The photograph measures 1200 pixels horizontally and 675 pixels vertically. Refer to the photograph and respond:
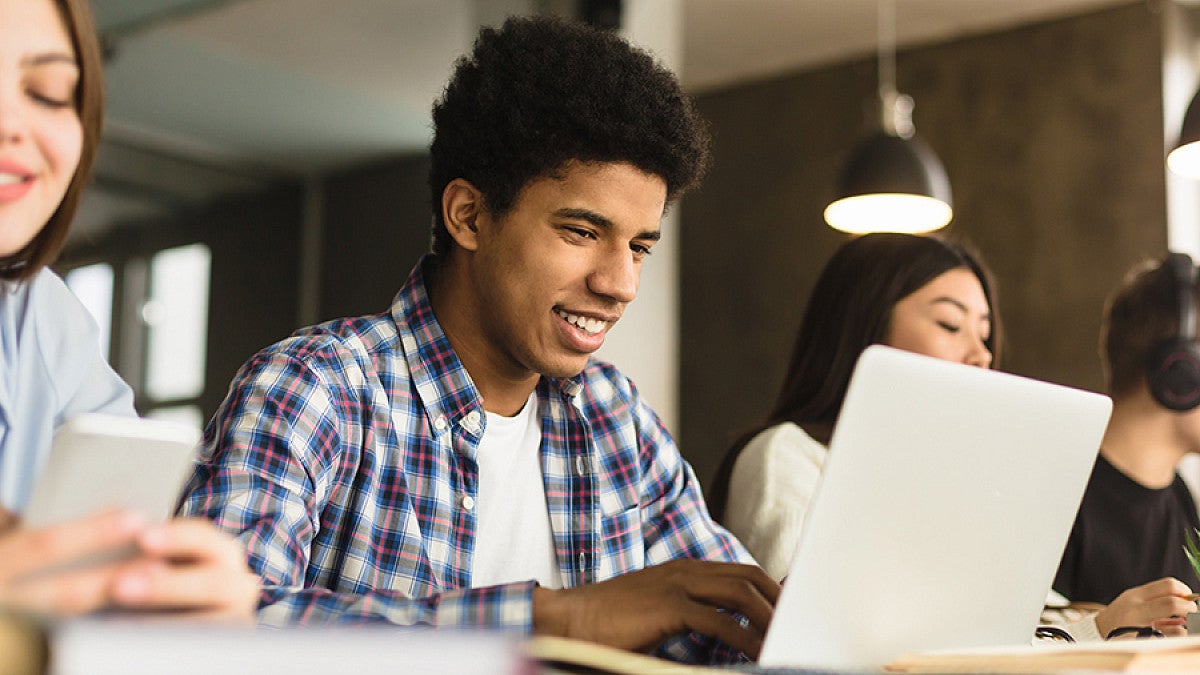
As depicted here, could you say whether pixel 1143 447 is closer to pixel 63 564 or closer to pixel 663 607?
pixel 663 607

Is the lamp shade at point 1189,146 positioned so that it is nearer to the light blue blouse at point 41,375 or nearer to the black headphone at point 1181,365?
the black headphone at point 1181,365

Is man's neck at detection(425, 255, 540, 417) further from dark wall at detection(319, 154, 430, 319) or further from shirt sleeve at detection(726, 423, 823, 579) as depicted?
dark wall at detection(319, 154, 430, 319)

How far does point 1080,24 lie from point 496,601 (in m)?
4.75

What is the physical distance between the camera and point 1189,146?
79.6 inches

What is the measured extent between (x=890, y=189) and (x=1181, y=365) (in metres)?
1.43

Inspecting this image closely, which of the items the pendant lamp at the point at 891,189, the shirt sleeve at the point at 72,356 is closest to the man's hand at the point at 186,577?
the shirt sleeve at the point at 72,356

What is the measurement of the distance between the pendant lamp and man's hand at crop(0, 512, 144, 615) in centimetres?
319

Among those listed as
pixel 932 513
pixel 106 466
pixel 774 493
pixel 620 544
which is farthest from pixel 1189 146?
pixel 106 466

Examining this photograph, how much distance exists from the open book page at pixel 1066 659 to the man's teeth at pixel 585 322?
755 millimetres

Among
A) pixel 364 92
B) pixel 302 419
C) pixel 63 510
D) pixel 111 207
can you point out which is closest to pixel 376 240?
pixel 364 92

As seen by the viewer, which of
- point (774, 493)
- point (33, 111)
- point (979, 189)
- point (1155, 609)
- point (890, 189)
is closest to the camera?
point (33, 111)

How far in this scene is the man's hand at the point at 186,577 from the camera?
60cm

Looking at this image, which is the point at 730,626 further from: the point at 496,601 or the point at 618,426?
the point at 618,426

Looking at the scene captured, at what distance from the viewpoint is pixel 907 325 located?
233cm
